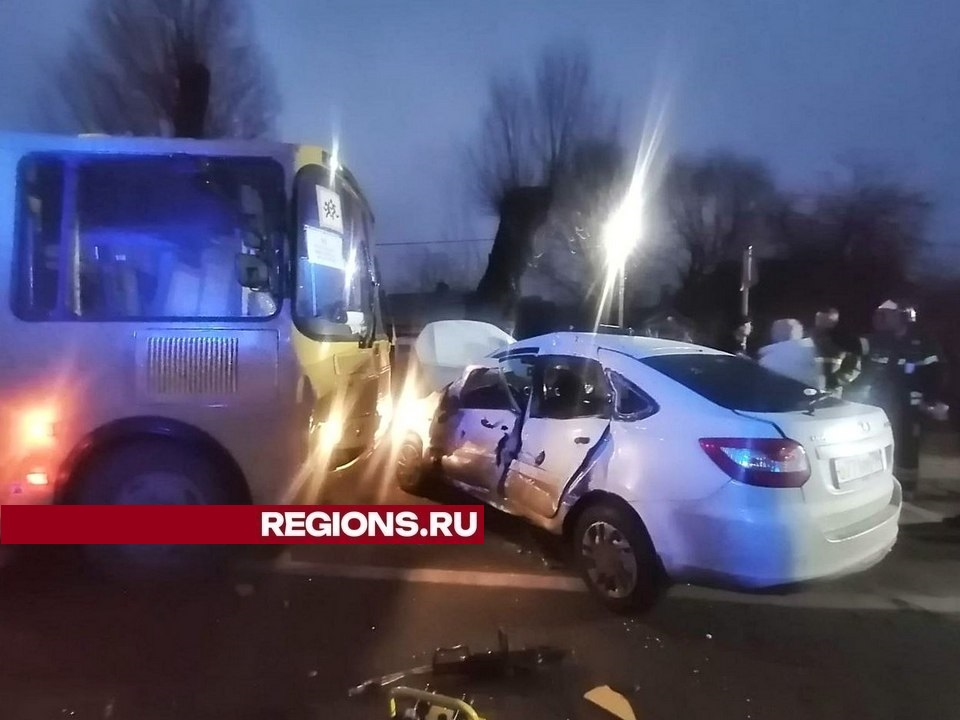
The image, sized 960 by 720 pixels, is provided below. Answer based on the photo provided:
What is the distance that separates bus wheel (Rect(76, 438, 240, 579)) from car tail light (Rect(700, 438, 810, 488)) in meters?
2.96

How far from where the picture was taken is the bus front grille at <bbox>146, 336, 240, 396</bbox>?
16.0 feet

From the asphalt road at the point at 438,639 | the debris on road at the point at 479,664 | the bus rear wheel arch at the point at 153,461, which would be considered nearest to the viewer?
the asphalt road at the point at 438,639

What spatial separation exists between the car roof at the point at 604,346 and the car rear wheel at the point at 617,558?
996mm

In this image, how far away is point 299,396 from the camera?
16.0ft

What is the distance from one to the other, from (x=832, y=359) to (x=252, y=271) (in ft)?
18.9

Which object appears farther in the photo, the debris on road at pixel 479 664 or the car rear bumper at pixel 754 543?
the car rear bumper at pixel 754 543

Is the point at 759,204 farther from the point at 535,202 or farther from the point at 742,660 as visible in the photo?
the point at 742,660

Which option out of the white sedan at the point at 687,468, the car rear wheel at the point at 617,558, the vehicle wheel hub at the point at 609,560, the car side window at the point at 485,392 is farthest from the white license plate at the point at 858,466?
the car side window at the point at 485,392

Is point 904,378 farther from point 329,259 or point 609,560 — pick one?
point 329,259

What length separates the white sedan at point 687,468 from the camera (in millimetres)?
4129

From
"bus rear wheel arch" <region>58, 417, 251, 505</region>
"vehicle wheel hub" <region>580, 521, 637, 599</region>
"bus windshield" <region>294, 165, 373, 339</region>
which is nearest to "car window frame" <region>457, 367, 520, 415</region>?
"bus windshield" <region>294, 165, 373, 339</region>

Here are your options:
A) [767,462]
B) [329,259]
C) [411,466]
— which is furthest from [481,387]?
[767,462]

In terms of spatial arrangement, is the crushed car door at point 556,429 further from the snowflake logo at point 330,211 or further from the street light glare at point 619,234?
the street light glare at point 619,234

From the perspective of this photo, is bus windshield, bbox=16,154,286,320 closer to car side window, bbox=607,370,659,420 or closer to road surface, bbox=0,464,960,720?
road surface, bbox=0,464,960,720
